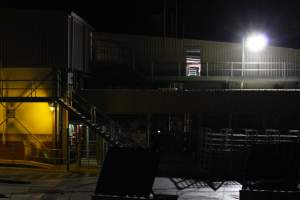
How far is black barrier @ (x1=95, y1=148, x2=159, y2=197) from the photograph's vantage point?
12.9m

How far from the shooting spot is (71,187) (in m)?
18.4

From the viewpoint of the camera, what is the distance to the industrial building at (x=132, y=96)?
24938 millimetres

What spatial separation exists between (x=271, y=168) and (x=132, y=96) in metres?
15.4

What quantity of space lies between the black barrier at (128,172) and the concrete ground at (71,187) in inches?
141

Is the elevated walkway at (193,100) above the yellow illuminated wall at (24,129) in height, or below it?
above

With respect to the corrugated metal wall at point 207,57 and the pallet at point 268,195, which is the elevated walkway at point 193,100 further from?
the pallet at point 268,195

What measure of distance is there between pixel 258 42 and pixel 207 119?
21.7 ft

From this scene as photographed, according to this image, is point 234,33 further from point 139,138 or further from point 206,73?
point 139,138

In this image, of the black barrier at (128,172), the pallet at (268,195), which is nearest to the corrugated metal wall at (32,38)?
the black barrier at (128,172)

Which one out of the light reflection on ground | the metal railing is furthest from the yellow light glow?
the light reflection on ground

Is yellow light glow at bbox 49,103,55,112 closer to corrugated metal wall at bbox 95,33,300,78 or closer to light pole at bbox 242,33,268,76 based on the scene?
corrugated metal wall at bbox 95,33,300,78

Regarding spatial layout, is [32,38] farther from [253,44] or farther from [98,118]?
[253,44]

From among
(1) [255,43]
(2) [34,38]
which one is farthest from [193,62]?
(2) [34,38]

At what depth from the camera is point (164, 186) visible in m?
18.5
